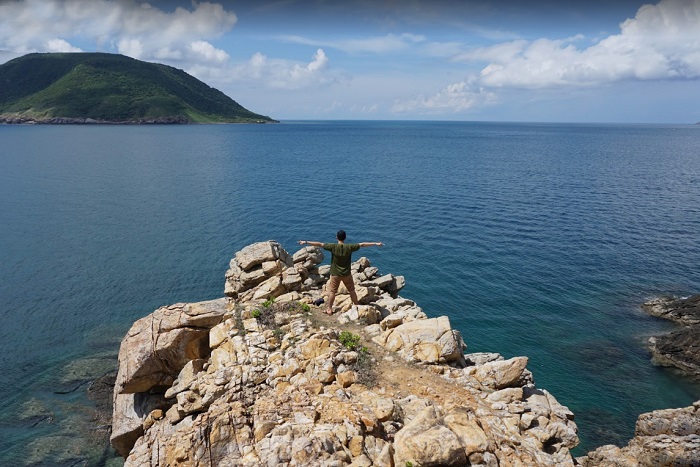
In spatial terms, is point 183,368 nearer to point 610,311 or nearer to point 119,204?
point 610,311

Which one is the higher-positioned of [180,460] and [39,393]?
[180,460]

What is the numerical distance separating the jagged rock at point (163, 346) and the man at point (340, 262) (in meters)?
6.16

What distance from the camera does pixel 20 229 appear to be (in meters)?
63.9

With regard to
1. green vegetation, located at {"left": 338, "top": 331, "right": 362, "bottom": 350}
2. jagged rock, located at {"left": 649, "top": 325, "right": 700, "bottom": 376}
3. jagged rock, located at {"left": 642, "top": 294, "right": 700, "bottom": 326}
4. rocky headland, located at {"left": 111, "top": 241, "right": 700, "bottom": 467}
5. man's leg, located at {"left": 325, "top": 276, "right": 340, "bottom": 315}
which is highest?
man's leg, located at {"left": 325, "top": 276, "right": 340, "bottom": 315}

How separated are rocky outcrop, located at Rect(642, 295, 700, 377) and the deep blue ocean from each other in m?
1.28

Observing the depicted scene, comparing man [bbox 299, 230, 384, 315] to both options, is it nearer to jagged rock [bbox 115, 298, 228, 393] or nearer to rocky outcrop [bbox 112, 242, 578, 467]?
rocky outcrop [bbox 112, 242, 578, 467]

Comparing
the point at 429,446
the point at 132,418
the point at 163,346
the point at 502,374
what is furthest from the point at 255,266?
the point at 429,446

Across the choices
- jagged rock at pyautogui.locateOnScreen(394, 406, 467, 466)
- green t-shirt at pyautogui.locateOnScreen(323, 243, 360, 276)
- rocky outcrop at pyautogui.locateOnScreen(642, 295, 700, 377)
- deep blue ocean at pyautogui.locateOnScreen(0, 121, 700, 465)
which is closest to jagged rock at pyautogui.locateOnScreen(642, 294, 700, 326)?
rocky outcrop at pyautogui.locateOnScreen(642, 295, 700, 377)

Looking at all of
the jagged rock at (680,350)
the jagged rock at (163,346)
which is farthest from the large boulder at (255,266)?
the jagged rock at (680,350)

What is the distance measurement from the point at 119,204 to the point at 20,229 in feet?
56.6

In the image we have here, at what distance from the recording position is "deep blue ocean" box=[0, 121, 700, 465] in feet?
110

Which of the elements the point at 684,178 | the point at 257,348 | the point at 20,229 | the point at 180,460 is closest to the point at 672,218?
the point at 684,178

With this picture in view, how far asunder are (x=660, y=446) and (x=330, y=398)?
13.3 meters

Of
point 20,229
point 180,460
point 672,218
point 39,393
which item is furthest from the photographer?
point 672,218
